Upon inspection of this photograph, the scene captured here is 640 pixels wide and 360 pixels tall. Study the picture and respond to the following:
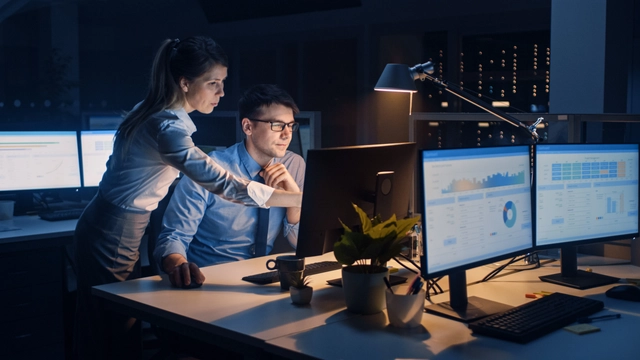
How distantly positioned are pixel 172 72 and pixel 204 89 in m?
0.12

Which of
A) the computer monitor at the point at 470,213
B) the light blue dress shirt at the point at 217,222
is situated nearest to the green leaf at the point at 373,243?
the computer monitor at the point at 470,213

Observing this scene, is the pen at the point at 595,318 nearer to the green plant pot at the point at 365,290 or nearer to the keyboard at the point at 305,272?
the green plant pot at the point at 365,290

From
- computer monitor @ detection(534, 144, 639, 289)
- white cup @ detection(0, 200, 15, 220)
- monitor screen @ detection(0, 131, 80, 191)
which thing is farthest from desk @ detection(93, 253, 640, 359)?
monitor screen @ detection(0, 131, 80, 191)

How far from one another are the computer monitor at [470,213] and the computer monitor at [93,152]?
2710 mm

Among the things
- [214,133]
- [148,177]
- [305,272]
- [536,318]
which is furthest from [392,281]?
[214,133]

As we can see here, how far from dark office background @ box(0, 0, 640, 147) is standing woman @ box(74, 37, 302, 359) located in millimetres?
1836

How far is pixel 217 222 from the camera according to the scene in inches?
96.2

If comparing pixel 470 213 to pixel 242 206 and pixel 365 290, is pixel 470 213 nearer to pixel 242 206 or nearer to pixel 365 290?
pixel 365 290

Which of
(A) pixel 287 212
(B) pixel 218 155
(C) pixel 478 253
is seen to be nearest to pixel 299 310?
(C) pixel 478 253

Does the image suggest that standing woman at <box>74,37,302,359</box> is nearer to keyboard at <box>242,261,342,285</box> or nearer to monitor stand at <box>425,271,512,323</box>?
keyboard at <box>242,261,342,285</box>

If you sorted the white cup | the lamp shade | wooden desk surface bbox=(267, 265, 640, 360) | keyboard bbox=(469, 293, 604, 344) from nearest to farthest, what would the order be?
wooden desk surface bbox=(267, 265, 640, 360), keyboard bbox=(469, 293, 604, 344), the lamp shade, the white cup

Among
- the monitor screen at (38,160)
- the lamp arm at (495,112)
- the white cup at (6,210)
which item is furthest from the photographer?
the monitor screen at (38,160)

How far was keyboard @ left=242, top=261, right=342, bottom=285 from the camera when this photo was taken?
1.99 metres

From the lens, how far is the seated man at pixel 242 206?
7.75ft
